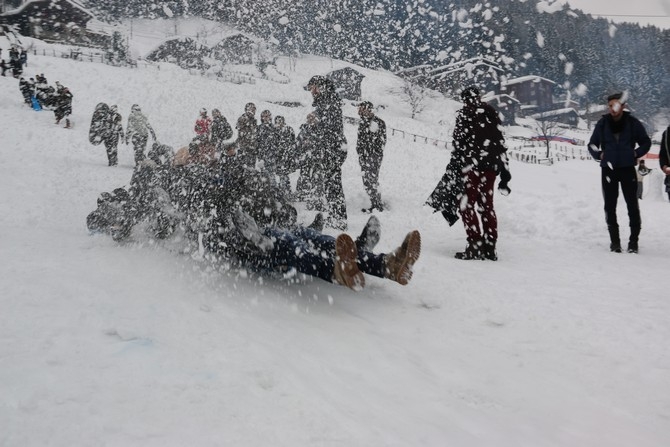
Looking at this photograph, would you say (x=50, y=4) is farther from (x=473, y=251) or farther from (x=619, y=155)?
(x=619, y=155)

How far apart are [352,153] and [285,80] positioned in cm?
4227

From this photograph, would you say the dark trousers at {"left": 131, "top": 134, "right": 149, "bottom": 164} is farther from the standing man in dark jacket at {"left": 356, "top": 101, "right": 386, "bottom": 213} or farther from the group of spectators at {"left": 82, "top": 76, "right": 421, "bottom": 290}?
the standing man in dark jacket at {"left": 356, "top": 101, "right": 386, "bottom": 213}

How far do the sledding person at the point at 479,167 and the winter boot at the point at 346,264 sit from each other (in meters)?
2.38

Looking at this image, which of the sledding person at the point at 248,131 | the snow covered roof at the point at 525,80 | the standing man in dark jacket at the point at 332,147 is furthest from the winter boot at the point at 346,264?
the snow covered roof at the point at 525,80

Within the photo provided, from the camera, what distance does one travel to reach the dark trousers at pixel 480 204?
5.28 m

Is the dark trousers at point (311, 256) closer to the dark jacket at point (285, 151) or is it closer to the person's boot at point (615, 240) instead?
the person's boot at point (615, 240)

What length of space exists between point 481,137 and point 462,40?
5703 cm

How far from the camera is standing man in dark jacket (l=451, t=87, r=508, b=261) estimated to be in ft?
17.2

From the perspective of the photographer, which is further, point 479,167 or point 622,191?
point 622,191

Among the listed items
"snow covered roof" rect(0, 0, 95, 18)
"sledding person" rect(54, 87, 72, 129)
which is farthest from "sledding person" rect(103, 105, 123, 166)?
"snow covered roof" rect(0, 0, 95, 18)

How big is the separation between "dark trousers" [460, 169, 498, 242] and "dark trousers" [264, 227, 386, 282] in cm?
216

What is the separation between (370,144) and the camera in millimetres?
8172

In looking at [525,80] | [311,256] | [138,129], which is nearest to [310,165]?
[311,256]

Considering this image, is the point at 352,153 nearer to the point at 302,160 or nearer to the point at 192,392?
the point at 302,160
